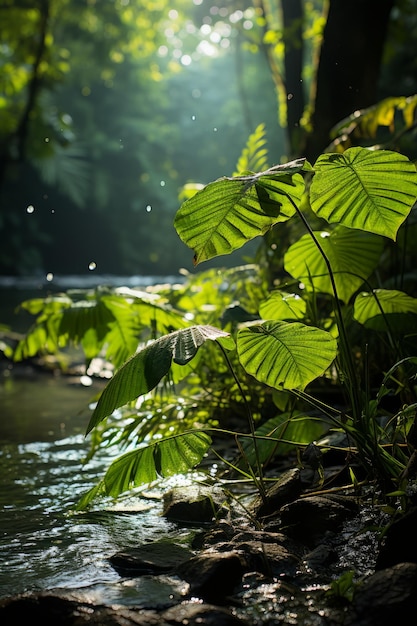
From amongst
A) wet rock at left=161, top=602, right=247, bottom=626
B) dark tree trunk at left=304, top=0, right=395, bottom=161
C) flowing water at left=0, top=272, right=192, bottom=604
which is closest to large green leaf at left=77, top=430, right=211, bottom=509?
flowing water at left=0, top=272, right=192, bottom=604

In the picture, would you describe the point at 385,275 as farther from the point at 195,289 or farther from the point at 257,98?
the point at 257,98

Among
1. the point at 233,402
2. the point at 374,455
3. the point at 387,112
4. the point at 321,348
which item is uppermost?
the point at 387,112

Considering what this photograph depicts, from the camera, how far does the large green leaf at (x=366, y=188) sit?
1.68 m

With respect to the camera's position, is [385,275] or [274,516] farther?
[385,275]

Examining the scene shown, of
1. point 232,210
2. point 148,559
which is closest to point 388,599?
point 148,559

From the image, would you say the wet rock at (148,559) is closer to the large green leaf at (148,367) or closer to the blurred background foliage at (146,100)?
the large green leaf at (148,367)

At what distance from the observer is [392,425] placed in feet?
7.73

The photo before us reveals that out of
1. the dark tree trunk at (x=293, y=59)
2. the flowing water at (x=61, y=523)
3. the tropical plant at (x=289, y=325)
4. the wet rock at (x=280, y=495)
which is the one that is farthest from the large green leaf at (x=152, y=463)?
the dark tree trunk at (x=293, y=59)

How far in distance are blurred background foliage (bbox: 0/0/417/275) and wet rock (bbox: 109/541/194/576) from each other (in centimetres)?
330

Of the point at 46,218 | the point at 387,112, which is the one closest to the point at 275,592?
the point at 387,112

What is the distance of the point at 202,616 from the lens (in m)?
1.37

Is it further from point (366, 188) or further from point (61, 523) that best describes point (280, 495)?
point (366, 188)

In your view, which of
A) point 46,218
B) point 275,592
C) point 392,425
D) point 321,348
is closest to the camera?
point 275,592

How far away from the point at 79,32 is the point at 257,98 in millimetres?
21678
